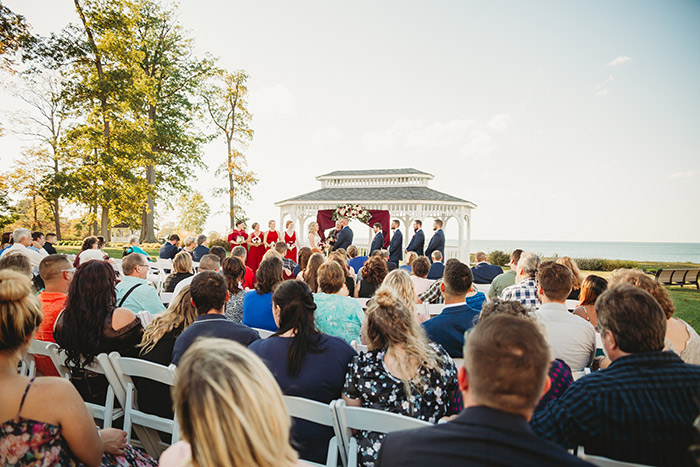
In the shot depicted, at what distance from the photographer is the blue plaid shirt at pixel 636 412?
5.22 feet

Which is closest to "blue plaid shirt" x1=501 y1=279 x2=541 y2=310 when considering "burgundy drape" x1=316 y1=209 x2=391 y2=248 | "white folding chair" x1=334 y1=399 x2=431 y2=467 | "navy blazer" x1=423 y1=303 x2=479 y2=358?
"navy blazer" x1=423 y1=303 x2=479 y2=358

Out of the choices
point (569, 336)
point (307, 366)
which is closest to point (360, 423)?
point (307, 366)

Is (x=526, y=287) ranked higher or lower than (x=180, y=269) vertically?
lower

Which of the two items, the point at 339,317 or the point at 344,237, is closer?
the point at 339,317

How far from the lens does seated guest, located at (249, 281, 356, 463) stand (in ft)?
7.36

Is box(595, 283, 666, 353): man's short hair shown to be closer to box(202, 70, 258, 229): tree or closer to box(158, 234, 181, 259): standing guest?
box(158, 234, 181, 259): standing guest

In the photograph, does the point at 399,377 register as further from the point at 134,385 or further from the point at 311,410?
the point at 134,385

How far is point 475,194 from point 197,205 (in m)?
47.2

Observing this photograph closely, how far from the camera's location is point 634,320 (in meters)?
1.75

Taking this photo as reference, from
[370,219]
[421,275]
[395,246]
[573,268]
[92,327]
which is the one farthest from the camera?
[370,219]

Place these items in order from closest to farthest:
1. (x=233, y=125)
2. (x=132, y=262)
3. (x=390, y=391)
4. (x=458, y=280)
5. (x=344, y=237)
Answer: (x=390, y=391) → (x=458, y=280) → (x=132, y=262) → (x=344, y=237) → (x=233, y=125)

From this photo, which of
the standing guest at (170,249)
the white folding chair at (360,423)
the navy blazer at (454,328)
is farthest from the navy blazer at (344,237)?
the white folding chair at (360,423)

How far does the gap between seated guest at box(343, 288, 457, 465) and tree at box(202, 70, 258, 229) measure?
23.6 m

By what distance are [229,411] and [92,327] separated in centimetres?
252
